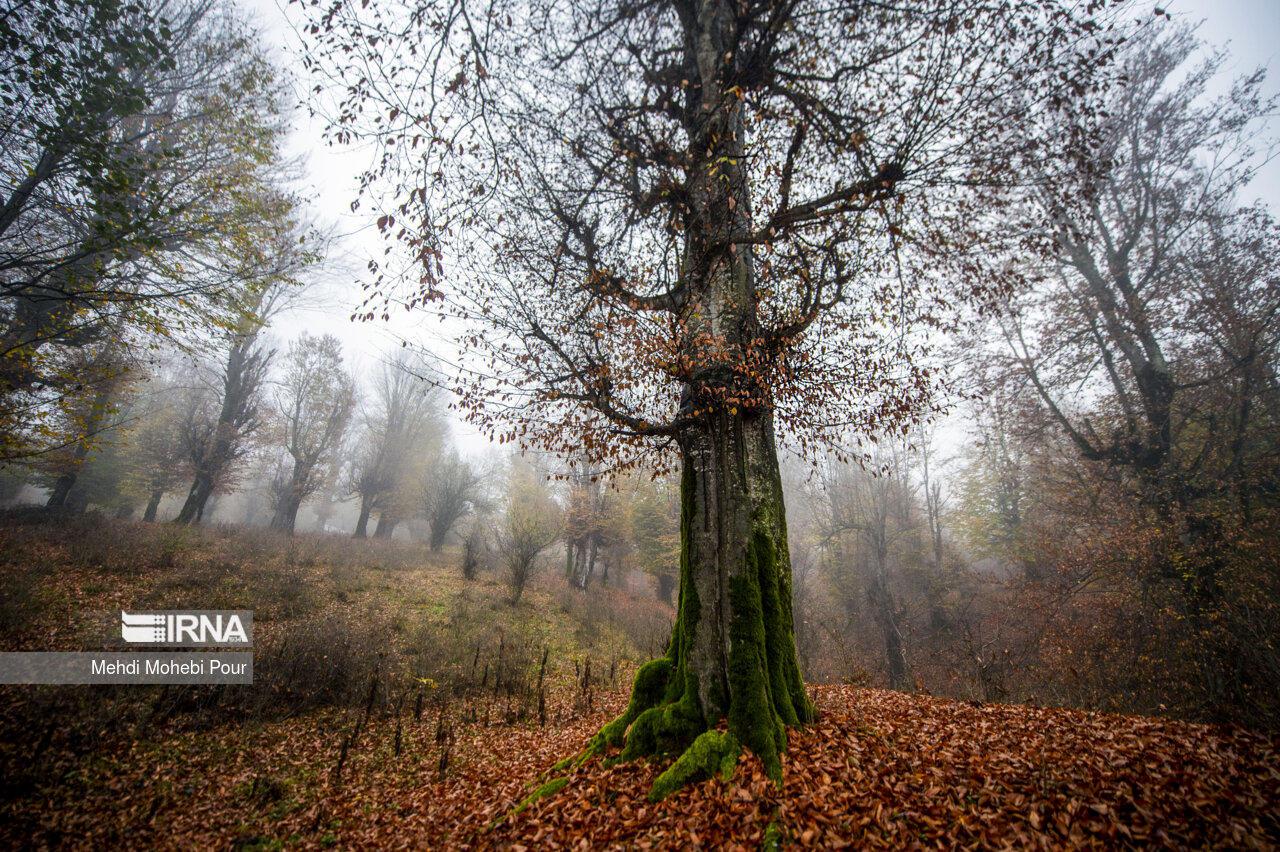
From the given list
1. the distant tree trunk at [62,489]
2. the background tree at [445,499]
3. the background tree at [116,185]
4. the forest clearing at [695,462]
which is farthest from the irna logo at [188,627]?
the background tree at [445,499]

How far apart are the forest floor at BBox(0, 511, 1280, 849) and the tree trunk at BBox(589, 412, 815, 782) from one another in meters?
0.34

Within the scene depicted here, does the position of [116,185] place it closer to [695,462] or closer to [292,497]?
[695,462]

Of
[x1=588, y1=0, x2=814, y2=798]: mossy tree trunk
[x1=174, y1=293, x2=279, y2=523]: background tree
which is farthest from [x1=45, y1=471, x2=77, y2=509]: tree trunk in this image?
[x1=588, y1=0, x2=814, y2=798]: mossy tree trunk

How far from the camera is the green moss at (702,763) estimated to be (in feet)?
11.0

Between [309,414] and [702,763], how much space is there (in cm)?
2425

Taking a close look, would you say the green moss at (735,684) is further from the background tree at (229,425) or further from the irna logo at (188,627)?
the background tree at (229,425)

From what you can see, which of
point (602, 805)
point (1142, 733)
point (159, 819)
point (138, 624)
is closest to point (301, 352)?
point (138, 624)

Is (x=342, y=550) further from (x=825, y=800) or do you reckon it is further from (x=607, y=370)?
(x=825, y=800)

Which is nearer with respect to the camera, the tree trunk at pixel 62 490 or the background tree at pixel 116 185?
the background tree at pixel 116 185

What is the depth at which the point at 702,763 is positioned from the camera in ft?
11.3

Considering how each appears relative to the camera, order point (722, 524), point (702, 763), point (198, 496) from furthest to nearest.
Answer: point (198, 496) < point (722, 524) < point (702, 763)

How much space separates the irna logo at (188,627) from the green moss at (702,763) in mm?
7911

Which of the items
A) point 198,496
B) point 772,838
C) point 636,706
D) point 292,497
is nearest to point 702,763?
point 772,838

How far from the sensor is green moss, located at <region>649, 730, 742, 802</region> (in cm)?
336
